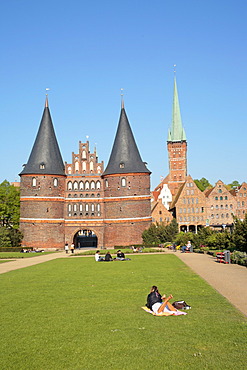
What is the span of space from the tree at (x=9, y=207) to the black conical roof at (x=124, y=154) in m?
15.7

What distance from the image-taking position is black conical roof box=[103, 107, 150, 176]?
179 feet

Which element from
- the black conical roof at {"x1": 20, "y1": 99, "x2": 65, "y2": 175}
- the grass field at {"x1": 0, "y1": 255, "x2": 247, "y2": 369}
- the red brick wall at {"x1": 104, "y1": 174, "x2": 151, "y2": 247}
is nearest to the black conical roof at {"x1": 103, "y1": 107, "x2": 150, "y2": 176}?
the red brick wall at {"x1": 104, "y1": 174, "x2": 151, "y2": 247}

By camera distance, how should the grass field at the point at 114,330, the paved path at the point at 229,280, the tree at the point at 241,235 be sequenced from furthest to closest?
the tree at the point at 241,235, the paved path at the point at 229,280, the grass field at the point at 114,330

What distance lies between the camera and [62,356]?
316 inches

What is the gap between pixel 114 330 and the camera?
975cm

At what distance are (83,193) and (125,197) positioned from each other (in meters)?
6.45

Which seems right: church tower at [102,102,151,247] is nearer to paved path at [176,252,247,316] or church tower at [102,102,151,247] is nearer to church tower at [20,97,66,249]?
church tower at [20,97,66,249]

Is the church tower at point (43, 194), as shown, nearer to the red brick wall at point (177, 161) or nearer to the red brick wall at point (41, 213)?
the red brick wall at point (41, 213)

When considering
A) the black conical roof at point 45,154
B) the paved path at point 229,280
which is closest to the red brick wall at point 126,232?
the black conical roof at point 45,154

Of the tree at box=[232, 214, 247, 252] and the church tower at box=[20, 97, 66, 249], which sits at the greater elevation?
the church tower at box=[20, 97, 66, 249]

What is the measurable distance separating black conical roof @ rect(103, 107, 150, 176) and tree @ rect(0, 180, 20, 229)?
15.7m

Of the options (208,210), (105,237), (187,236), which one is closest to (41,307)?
(187,236)

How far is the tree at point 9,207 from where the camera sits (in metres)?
60.3

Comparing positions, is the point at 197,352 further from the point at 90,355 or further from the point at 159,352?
the point at 90,355
